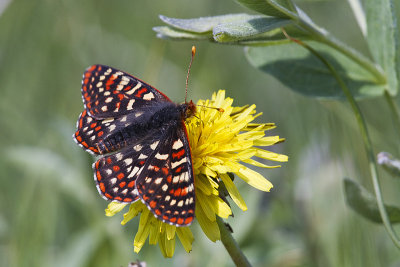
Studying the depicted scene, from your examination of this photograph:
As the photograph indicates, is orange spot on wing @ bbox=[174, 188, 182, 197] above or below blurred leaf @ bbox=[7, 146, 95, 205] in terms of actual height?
below

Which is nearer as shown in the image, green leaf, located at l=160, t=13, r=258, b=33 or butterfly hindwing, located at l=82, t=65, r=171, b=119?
green leaf, located at l=160, t=13, r=258, b=33

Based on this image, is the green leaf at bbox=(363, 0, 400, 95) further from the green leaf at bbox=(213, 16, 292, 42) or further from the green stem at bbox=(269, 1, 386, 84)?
the green leaf at bbox=(213, 16, 292, 42)

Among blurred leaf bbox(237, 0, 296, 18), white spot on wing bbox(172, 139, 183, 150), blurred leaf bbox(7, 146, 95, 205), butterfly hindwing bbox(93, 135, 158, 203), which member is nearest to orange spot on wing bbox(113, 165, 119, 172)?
butterfly hindwing bbox(93, 135, 158, 203)

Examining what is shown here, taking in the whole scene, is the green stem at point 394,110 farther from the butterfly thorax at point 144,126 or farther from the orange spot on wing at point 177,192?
the orange spot on wing at point 177,192

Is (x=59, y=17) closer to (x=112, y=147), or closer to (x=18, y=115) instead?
(x=18, y=115)

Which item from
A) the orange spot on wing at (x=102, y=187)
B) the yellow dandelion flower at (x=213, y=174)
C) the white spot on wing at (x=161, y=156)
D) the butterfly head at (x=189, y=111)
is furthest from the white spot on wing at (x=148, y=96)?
the orange spot on wing at (x=102, y=187)

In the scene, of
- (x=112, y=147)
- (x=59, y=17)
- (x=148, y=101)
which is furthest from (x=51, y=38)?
(x=112, y=147)
